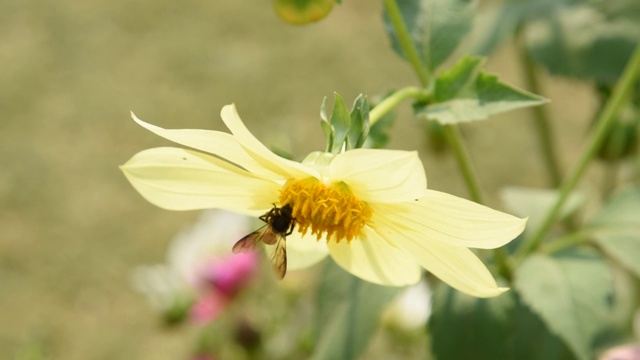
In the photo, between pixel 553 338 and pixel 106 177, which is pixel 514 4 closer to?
pixel 553 338

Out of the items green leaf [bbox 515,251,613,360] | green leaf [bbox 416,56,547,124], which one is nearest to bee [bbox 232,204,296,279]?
green leaf [bbox 416,56,547,124]

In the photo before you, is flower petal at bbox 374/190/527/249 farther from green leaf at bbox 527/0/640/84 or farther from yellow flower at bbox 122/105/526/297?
green leaf at bbox 527/0/640/84

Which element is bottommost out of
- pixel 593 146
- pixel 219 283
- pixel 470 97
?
pixel 219 283

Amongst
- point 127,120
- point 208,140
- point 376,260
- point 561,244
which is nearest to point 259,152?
point 208,140

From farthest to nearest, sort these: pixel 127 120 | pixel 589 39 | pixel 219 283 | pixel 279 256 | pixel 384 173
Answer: pixel 127 120 → pixel 219 283 → pixel 589 39 → pixel 279 256 → pixel 384 173

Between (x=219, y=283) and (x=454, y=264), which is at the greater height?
(x=454, y=264)

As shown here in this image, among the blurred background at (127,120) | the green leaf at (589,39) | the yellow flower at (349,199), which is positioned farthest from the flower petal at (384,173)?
the blurred background at (127,120)

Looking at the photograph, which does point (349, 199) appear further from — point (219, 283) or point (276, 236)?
point (219, 283)
